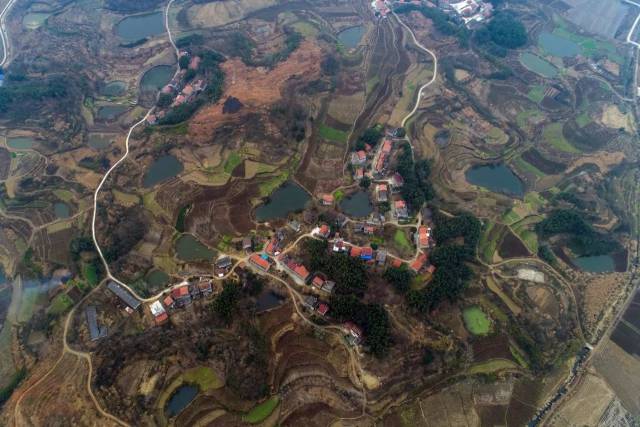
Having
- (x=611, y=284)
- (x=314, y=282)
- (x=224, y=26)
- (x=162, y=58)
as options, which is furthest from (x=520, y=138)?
(x=162, y=58)

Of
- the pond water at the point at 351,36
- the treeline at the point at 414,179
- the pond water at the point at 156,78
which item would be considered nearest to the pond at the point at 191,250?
the treeline at the point at 414,179

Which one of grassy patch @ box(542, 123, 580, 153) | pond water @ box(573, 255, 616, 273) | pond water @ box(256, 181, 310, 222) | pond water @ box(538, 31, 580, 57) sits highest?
pond water @ box(538, 31, 580, 57)

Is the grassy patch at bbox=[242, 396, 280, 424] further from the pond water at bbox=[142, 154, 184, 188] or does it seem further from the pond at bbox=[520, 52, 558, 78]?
the pond at bbox=[520, 52, 558, 78]

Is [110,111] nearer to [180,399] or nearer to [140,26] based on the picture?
[140,26]

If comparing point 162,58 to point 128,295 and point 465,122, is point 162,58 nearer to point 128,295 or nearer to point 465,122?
point 128,295

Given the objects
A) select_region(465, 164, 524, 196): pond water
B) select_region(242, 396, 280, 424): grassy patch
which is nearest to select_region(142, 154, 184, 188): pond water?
select_region(242, 396, 280, 424): grassy patch

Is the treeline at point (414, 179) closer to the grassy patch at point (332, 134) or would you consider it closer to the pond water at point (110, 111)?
the grassy patch at point (332, 134)
